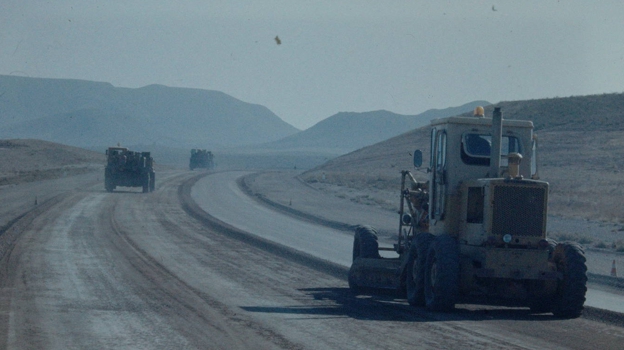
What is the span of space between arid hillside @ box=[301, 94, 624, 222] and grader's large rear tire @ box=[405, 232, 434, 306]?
23254 millimetres

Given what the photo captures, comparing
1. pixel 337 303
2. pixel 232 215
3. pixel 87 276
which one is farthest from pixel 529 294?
pixel 232 215

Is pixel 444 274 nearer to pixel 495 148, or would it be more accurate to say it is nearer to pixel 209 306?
pixel 495 148

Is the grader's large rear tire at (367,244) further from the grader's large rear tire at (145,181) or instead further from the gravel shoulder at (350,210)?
the grader's large rear tire at (145,181)

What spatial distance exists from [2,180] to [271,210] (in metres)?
23.9

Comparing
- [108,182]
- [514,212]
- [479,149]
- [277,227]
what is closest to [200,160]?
[108,182]

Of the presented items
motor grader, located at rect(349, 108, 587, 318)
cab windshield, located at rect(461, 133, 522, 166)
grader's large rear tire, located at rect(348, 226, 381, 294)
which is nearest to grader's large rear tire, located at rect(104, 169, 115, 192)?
grader's large rear tire, located at rect(348, 226, 381, 294)

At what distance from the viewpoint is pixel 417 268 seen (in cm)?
1398

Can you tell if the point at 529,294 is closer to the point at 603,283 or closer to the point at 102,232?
the point at 603,283

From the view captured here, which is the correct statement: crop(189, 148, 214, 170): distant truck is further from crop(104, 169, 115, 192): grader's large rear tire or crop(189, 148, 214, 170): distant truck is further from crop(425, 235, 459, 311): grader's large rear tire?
crop(425, 235, 459, 311): grader's large rear tire

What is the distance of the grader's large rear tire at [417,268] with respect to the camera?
13.9 meters

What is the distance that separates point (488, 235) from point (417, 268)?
5.11 feet

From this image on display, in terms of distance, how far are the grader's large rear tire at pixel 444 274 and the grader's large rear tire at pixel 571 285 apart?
1.66 meters

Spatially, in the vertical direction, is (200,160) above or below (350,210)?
above

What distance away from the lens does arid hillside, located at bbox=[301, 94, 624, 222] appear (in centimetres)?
4556
